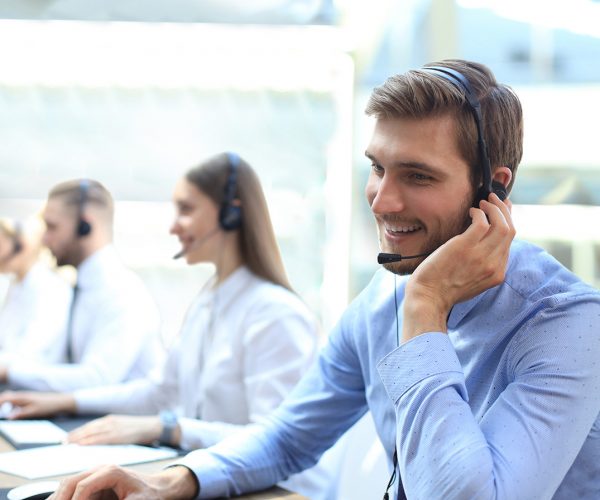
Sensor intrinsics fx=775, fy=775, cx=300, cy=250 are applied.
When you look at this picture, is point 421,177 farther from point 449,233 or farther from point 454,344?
point 454,344

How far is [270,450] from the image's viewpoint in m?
1.28

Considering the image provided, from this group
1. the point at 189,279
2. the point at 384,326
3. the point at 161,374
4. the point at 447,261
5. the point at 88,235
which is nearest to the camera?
the point at 447,261

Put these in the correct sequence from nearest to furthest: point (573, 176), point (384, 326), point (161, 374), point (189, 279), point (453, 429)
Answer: point (453, 429)
point (384, 326)
point (161, 374)
point (573, 176)
point (189, 279)

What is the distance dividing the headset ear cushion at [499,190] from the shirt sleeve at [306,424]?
14.8 inches

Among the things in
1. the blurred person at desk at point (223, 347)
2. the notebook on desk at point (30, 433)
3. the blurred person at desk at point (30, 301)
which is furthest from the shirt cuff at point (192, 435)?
the blurred person at desk at point (30, 301)

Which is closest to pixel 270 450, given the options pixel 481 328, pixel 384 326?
pixel 384 326

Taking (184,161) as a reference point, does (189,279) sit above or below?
below

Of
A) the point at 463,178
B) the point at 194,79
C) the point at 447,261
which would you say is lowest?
the point at 447,261

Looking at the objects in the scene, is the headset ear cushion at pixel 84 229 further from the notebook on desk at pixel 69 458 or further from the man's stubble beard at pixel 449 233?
the man's stubble beard at pixel 449 233

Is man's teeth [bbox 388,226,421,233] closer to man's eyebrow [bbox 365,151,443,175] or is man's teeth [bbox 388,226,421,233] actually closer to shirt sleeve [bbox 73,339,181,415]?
man's eyebrow [bbox 365,151,443,175]

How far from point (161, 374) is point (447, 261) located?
4.29ft

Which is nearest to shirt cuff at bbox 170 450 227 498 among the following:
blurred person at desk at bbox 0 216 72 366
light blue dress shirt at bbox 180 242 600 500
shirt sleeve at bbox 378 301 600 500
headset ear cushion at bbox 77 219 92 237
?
light blue dress shirt at bbox 180 242 600 500

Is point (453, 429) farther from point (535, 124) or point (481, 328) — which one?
point (535, 124)

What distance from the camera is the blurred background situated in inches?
175
